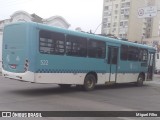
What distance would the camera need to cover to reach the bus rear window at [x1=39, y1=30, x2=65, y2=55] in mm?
14766

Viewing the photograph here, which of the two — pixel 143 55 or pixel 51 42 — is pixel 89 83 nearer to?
pixel 51 42

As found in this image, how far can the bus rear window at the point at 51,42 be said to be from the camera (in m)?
14.8

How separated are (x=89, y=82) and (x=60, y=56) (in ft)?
9.43

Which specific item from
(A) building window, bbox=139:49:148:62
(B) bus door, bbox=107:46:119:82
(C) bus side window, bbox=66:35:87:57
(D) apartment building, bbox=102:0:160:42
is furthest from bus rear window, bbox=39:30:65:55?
(D) apartment building, bbox=102:0:160:42

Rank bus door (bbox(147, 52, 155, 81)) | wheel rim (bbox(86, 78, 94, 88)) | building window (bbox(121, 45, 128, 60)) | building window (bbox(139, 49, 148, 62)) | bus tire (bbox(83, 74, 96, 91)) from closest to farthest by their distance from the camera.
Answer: bus tire (bbox(83, 74, 96, 91))
wheel rim (bbox(86, 78, 94, 88))
building window (bbox(121, 45, 128, 60))
building window (bbox(139, 49, 148, 62))
bus door (bbox(147, 52, 155, 81))

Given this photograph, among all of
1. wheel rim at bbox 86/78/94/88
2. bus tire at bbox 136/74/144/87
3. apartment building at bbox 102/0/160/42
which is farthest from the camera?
apartment building at bbox 102/0/160/42

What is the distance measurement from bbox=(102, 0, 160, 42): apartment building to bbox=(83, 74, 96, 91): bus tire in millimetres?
85987

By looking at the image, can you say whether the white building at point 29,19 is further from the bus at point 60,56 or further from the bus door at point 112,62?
the bus at point 60,56

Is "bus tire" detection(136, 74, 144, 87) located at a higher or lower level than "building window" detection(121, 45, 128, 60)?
lower

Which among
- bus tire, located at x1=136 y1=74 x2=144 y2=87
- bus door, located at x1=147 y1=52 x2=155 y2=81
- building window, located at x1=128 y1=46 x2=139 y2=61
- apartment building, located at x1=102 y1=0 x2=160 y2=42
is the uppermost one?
apartment building, located at x1=102 y1=0 x2=160 y2=42

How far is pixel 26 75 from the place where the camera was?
1431 cm

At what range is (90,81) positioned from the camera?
17969 millimetres

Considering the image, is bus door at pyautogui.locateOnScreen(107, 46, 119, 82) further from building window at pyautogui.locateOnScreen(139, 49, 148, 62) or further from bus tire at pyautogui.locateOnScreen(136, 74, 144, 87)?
bus tire at pyautogui.locateOnScreen(136, 74, 144, 87)

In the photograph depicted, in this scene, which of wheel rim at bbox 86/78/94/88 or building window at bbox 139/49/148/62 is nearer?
wheel rim at bbox 86/78/94/88
